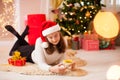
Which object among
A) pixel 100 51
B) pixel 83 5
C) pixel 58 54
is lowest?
pixel 100 51

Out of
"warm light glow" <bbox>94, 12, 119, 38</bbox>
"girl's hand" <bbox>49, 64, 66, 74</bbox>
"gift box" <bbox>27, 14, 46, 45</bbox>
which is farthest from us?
"gift box" <bbox>27, 14, 46, 45</bbox>

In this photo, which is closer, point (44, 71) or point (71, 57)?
point (44, 71)

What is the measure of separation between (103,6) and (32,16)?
1124 mm

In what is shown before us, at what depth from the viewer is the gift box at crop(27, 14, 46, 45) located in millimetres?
4242

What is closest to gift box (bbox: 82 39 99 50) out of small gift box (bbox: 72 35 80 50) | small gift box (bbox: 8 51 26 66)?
small gift box (bbox: 72 35 80 50)

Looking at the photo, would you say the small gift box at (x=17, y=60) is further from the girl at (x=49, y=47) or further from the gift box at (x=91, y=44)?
the gift box at (x=91, y=44)

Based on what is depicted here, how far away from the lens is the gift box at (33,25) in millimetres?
4242

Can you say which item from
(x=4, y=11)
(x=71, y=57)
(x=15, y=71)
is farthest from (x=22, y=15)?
(x=15, y=71)

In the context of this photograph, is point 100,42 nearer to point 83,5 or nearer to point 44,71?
point 83,5

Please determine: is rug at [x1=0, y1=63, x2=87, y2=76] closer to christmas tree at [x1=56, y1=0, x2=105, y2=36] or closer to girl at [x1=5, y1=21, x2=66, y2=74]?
girl at [x1=5, y1=21, x2=66, y2=74]

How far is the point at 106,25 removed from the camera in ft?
12.8

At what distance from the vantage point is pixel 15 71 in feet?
9.34

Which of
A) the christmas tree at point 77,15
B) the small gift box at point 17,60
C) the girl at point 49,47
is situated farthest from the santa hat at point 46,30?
the christmas tree at point 77,15

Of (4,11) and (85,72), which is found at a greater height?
(4,11)
